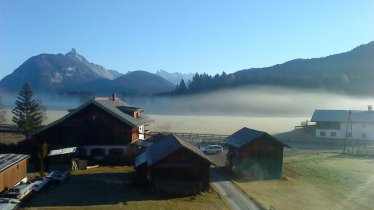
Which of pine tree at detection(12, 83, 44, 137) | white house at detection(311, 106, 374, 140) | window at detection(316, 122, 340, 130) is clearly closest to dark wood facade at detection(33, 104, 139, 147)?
pine tree at detection(12, 83, 44, 137)

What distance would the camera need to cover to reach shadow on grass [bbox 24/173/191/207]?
29875 millimetres

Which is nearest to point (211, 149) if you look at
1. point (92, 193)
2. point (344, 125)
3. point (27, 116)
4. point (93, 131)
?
point (93, 131)

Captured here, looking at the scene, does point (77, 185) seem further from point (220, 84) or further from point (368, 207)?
point (220, 84)

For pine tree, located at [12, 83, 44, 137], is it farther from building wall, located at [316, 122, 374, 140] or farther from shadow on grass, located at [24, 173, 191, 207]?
building wall, located at [316, 122, 374, 140]

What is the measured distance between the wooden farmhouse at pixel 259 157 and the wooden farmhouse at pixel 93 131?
13.1 metres

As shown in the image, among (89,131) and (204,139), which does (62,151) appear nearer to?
(89,131)

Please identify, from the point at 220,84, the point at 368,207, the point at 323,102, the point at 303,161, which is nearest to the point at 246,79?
the point at 220,84

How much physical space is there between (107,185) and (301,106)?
407 feet

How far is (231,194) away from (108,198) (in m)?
10.1

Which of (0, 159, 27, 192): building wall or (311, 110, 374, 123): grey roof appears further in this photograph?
(311, 110, 374, 123): grey roof

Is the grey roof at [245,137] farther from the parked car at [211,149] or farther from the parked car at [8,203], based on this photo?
the parked car at [8,203]

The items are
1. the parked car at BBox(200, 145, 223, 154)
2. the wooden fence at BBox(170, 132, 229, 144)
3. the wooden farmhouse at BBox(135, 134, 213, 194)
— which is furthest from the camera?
the wooden fence at BBox(170, 132, 229, 144)

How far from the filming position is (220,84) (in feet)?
651

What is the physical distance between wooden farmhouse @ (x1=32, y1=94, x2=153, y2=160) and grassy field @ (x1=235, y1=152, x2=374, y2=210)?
1549 cm
